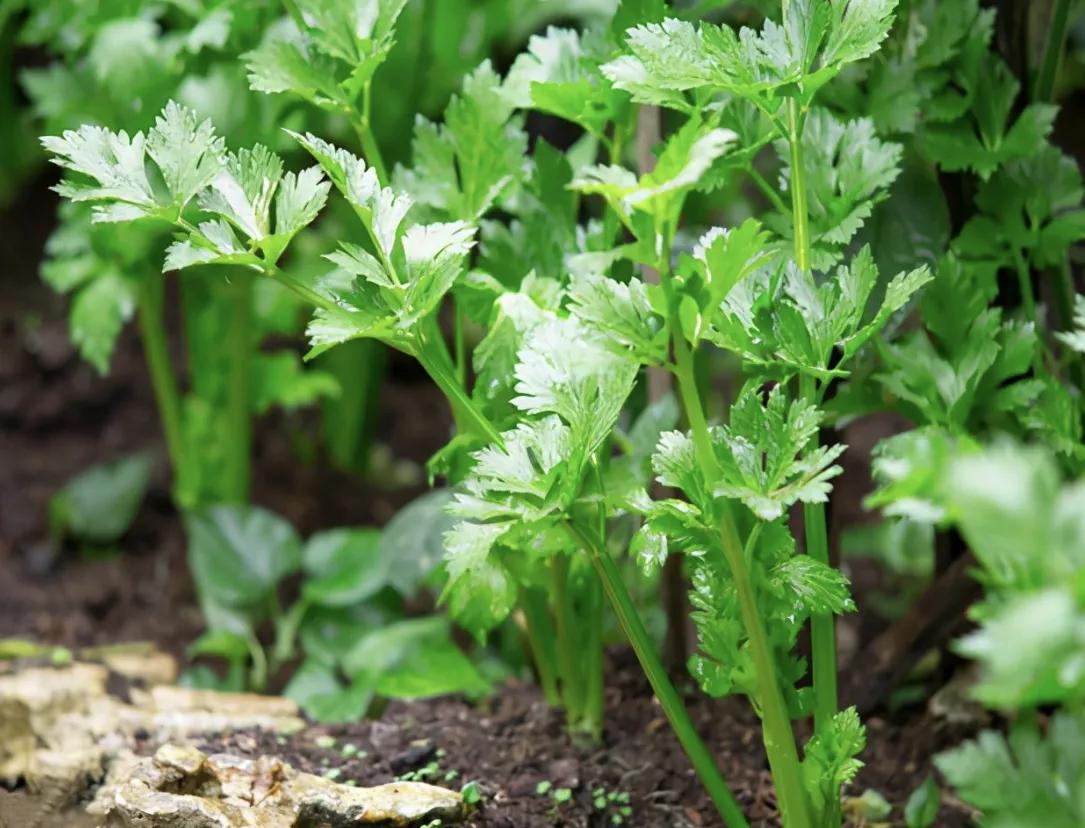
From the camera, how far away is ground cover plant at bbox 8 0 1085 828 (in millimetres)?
792

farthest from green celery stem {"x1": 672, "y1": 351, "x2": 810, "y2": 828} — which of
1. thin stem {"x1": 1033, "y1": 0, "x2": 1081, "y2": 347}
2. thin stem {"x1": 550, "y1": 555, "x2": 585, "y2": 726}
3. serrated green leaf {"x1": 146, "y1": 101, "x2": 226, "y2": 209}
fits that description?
thin stem {"x1": 1033, "y1": 0, "x2": 1081, "y2": 347}

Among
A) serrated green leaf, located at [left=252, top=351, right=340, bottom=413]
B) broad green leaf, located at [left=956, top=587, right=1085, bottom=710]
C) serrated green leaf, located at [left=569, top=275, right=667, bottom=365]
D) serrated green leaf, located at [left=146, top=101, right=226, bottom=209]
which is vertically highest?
serrated green leaf, located at [left=146, top=101, right=226, bottom=209]

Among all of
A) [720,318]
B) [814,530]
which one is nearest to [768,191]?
[720,318]

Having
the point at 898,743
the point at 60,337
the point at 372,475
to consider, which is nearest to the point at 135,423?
the point at 60,337

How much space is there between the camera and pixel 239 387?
1.71 metres

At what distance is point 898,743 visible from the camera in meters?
1.29

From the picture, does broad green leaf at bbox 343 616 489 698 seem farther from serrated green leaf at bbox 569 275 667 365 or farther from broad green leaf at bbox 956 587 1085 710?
broad green leaf at bbox 956 587 1085 710

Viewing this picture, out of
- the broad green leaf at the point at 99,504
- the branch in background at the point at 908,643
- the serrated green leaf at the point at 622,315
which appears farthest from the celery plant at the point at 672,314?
the broad green leaf at the point at 99,504

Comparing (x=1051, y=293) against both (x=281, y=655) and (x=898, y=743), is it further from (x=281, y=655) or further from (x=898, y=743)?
(x=281, y=655)

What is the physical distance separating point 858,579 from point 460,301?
0.92m

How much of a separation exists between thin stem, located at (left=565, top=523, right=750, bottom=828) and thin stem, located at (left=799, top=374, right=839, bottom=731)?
10 centimetres

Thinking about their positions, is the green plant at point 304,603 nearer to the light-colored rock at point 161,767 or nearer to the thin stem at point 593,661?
the light-colored rock at point 161,767

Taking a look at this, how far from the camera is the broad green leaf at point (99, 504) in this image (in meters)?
1.90

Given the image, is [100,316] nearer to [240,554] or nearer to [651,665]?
[240,554]
